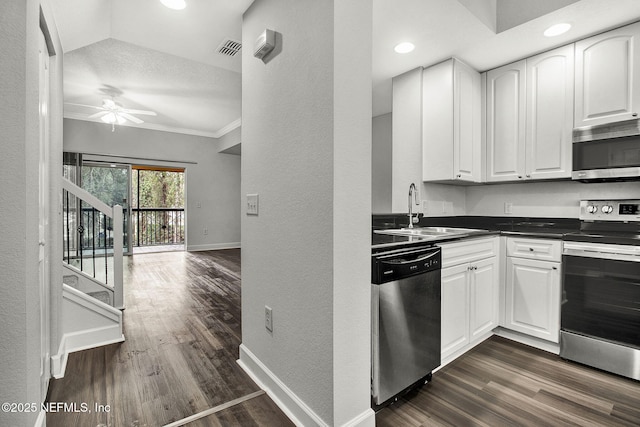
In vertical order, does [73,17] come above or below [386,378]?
above

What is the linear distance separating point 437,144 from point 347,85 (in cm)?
174

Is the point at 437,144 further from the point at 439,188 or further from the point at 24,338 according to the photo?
the point at 24,338

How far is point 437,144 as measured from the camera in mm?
2805

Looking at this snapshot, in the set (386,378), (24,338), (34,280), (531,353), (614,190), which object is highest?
(614,190)

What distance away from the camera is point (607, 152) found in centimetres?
224

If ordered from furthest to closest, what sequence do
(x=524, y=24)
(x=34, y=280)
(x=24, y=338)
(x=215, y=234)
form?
(x=215, y=234) → (x=524, y=24) → (x=34, y=280) → (x=24, y=338)

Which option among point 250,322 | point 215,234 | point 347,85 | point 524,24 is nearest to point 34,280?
point 250,322

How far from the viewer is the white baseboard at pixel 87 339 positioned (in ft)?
6.93

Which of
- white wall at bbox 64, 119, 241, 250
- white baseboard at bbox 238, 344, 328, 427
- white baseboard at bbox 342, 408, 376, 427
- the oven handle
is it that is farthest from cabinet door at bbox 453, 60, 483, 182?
white wall at bbox 64, 119, 241, 250

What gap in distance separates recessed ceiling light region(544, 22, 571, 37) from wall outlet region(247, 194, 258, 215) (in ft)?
8.12

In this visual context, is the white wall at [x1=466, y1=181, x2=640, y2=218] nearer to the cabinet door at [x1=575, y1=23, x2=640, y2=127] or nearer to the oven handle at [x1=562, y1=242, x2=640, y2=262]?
the cabinet door at [x1=575, y1=23, x2=640, y2=127]

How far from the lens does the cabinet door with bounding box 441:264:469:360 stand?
1.98 m

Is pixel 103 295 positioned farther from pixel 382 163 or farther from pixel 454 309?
pixel 382 163

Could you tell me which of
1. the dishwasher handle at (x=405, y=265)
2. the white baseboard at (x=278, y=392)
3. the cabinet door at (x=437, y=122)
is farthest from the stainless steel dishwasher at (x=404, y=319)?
the cabinet door at (x=437, y=122)
